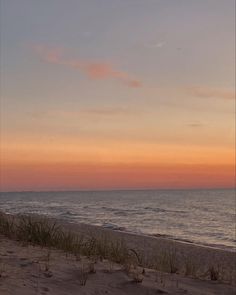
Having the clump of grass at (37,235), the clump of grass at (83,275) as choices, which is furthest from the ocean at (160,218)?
the clump of grass at (83,275)

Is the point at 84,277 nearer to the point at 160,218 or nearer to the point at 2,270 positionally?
the point at 2,270

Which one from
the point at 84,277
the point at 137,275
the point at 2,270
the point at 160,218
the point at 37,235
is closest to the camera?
the point at 2,270

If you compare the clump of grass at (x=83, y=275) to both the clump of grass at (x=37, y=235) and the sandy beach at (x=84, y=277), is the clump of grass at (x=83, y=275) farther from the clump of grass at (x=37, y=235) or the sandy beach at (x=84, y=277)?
the clump of grass at (x=37, y=235)

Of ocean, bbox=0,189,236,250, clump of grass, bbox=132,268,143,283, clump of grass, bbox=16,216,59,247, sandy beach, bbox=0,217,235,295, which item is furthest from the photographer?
ocean, bbox=0,189,236,250

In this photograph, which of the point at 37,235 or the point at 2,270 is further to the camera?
the point at 37,235

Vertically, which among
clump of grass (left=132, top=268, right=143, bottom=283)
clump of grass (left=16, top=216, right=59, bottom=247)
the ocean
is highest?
clump of grass (left=16, top=216, right=59, bottom=247)

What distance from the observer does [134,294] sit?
652cm

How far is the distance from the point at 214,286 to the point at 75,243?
3.14 metres

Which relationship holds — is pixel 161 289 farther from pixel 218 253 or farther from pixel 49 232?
pixel 218 253

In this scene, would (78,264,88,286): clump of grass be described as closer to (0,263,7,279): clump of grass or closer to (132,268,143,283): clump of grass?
(132,268,143,283): clump of grass

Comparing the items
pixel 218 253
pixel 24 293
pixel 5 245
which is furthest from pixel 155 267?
pixel 218 253

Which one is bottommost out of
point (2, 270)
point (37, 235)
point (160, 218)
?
point (160, 218)

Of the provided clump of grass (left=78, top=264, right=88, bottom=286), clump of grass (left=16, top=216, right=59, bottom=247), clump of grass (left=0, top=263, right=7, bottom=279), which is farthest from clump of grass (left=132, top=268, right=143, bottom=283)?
clump of grass (left=16, top=216, right=59, bottom=247)

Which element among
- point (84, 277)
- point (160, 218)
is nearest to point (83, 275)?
point (84, 277)
